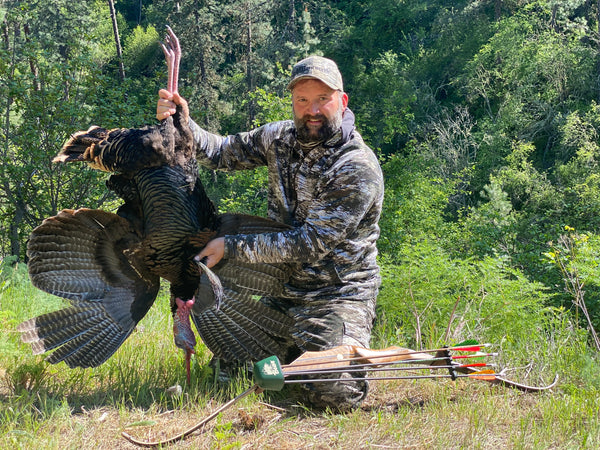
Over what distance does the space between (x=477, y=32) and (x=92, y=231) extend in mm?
36941

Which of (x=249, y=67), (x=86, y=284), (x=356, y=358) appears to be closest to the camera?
(x=356, y=358)

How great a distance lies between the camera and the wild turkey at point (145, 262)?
3404 mm

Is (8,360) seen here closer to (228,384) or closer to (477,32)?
(228,384)

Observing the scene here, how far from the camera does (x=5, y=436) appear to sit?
2.91 metres

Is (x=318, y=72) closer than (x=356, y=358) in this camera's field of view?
No

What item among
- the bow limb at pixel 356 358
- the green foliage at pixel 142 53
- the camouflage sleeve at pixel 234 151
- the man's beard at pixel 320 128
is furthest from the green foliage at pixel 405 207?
the green foliage at pixel 142 53

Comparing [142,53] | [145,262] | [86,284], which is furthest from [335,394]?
[142,53]

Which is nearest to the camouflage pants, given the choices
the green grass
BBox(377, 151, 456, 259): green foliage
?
the green grass

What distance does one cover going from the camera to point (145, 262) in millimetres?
3588

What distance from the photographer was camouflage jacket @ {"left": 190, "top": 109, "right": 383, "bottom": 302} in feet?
11.6

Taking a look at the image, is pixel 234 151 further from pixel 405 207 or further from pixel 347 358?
pixel 405 207

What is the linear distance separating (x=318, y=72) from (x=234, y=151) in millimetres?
889

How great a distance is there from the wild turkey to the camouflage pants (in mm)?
200

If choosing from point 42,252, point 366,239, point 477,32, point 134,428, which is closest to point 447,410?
point 366,239
